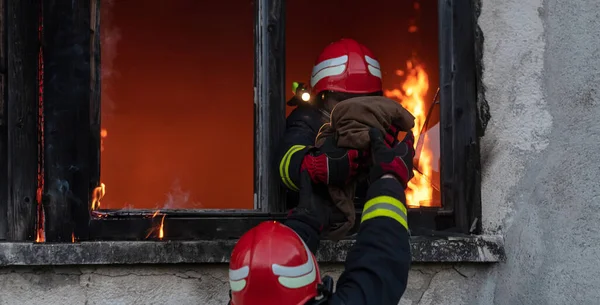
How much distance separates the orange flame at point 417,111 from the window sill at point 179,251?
1.59 ft

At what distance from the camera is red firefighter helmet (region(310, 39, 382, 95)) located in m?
3.62

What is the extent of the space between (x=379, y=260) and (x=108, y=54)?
4179 mm

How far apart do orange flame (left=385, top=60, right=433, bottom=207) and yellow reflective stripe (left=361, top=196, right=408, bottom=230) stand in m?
1.31

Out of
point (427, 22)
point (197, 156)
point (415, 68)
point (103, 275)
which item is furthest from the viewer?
point (197, 156)

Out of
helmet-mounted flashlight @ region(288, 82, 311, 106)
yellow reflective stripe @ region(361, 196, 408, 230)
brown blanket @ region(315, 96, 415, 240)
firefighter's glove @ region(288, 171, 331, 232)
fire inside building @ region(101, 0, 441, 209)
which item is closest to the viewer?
yellow reflective stripe @ region(361, 196, 408, 230)

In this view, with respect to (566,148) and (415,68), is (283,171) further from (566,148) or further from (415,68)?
(415,68)

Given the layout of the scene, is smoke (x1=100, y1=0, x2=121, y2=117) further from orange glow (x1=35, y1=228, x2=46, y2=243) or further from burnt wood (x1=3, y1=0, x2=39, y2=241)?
orange glow (x1=35, y1=228, x2=46, y2=243)

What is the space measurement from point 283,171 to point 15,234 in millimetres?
1231

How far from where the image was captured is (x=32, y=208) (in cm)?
327

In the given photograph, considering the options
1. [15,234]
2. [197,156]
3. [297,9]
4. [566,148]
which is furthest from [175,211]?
[197,156]

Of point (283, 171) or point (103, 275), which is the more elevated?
point (283, 171)

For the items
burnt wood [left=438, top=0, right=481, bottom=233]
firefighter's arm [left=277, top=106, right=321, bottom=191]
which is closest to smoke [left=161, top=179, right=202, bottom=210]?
firefighter's arm [left=277, top=106, right=321, bottom=191]

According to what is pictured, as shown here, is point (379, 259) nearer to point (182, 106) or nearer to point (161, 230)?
point (161, 230)

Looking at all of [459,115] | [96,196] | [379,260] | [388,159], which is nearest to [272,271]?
[379,260]
